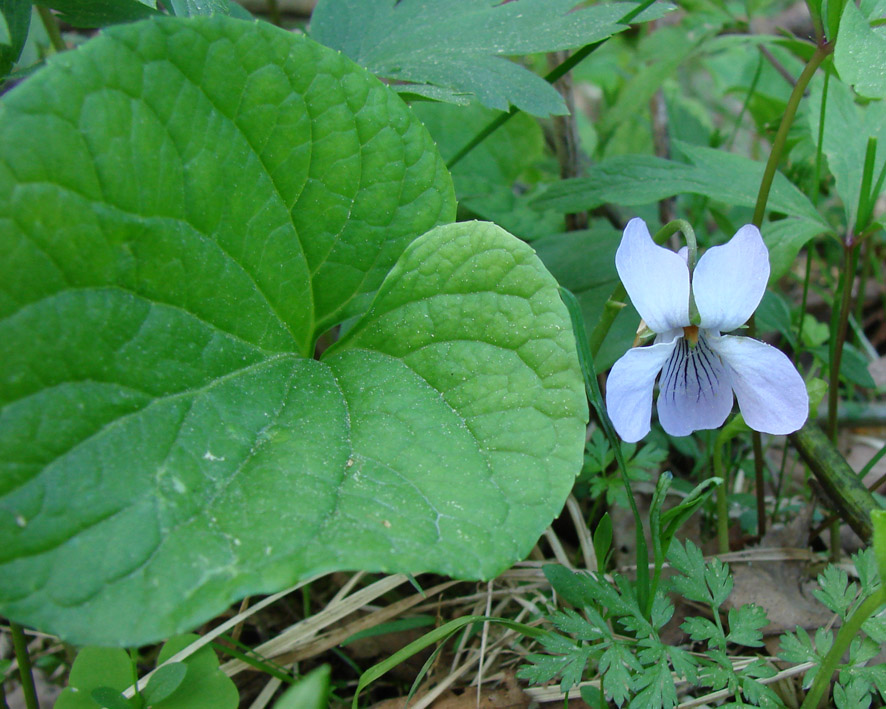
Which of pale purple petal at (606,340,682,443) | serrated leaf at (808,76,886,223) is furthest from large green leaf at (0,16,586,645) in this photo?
serrated leaf at (808,76,886,223)

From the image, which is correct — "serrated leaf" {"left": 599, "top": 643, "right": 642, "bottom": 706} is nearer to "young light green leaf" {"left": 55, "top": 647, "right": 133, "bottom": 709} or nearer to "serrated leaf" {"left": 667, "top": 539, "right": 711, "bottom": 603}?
"serrated leaf" {"left": 667, "top": 539, "right": 711, "bottom": 603}

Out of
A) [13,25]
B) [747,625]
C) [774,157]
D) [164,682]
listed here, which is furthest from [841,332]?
[13,25]

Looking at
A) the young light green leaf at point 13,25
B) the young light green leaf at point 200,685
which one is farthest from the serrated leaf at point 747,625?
the young light green leaf at point 13,25

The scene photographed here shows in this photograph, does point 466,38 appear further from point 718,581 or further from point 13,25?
point 718,581

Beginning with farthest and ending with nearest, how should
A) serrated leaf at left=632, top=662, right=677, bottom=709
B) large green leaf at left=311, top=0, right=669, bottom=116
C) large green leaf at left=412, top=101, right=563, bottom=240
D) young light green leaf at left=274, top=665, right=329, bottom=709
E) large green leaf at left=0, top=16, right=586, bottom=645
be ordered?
large green leaf at left=412, top=101, right=563, bottom=240 < large green leaf at left=311, top=0, right=669, bottom=116 < serrated leaf at left=632, top=662, right=677, bottom=709 < large green leaf at left=0, top=16, right=586, bottom=645 < young light green leaf at left=274, top=665, right=329, bottom=709

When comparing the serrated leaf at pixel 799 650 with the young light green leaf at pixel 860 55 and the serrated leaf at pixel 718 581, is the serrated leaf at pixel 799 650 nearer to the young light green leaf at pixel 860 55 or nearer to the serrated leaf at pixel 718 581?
the serrated leaf at pixel 718 581
